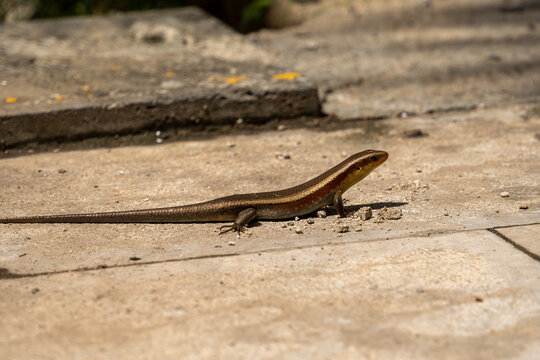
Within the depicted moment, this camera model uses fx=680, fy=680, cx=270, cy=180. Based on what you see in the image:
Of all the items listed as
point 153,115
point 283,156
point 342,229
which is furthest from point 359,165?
point 153,115

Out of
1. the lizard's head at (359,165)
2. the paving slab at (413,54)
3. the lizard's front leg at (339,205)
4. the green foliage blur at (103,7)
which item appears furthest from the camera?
the green foliage blur at (103,7)

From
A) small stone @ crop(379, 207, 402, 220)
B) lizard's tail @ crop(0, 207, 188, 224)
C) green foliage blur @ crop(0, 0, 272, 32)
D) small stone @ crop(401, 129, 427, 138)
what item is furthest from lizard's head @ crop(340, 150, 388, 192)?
green foliage blur @ crop(0, 0, 272, 32)

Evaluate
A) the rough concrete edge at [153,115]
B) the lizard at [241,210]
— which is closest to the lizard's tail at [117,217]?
the lizard at [241,210]

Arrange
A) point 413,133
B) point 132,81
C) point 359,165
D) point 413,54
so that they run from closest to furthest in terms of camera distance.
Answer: point 359,165
point 413,133
point 132,81
point 413,54

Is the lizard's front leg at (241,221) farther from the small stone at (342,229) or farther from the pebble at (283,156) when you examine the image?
the pebble at (283,156)

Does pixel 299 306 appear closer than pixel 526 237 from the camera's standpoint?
Yes

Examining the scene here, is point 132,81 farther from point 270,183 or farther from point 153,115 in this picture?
point 270,183

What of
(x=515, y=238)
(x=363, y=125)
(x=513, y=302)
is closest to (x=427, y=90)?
(x=363, y=125)

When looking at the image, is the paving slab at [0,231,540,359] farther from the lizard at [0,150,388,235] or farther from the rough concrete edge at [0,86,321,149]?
the rough concrete edge at [0,86,321,149]
